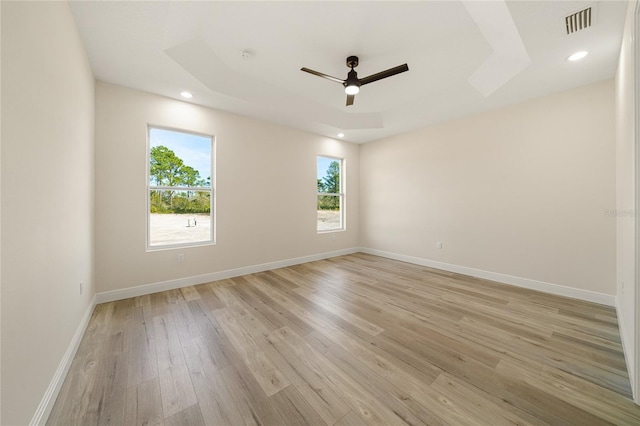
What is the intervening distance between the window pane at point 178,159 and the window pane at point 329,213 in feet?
8.06

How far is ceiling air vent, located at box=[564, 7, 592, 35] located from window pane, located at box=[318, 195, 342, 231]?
4.09 meters

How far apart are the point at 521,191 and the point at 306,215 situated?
3.65 metres

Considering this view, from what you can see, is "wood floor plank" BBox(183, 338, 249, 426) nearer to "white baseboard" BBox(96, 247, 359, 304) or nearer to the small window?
"white baseboard" BBox(96, 247, 359, 304)

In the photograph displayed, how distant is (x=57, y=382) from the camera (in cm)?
145

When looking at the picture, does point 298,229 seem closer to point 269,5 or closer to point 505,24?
point 269,5

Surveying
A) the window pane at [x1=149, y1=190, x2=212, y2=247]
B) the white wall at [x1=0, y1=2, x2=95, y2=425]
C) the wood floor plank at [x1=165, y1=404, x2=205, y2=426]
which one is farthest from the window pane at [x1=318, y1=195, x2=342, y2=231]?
the wood floor plank at [x1=165, y1=404, x2=205, y2=426]

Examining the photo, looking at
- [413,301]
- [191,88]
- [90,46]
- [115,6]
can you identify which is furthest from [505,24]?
[90,46]

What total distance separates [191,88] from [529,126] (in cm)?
482

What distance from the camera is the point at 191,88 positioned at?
299 centimetres

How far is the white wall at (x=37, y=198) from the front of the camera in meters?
1.01

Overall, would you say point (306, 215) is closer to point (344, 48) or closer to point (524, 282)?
point (344, 48)

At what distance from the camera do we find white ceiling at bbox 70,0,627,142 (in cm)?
189

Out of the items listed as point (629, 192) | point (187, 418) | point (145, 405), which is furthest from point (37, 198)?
point (629, 192)

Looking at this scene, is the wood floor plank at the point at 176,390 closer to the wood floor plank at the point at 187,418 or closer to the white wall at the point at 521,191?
the wood floor plank at the point at 187,418
